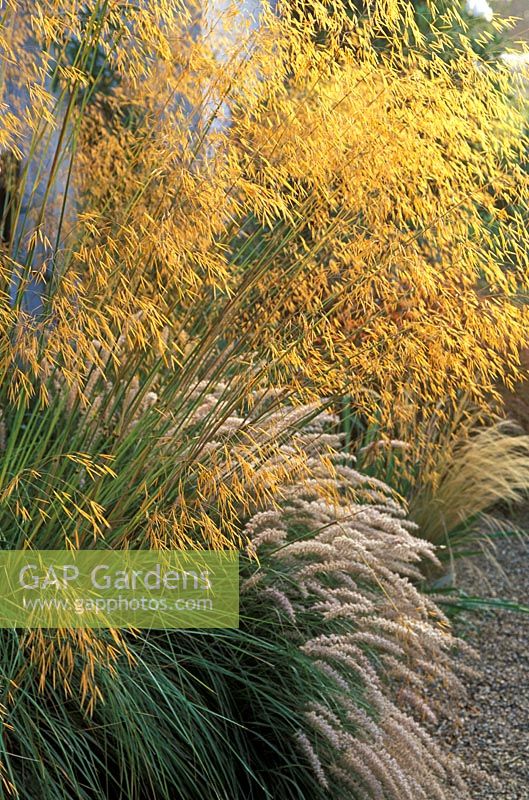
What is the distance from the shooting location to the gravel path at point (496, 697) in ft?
8.56

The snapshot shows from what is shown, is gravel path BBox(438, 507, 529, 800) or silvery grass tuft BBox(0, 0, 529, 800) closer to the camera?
silvery grass tuft BBox(0, 0, 529, 800)

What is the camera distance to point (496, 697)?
304 cm

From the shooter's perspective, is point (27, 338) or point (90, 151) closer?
point (27, 338)

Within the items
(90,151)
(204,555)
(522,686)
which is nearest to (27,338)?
(204,555)

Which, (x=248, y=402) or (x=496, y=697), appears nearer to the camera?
(x=248, y=402)

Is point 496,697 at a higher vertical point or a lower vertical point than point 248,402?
lower

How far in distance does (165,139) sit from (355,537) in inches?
40.2

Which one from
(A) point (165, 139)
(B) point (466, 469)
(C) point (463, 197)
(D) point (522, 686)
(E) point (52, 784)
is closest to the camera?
(E) point (52, 784)

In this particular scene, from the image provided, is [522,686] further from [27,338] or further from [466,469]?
[27,338]

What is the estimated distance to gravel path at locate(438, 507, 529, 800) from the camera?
261cm

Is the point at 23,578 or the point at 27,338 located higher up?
the point at 27,338

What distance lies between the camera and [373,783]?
1.96 metres

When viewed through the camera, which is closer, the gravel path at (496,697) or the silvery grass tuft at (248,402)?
the silvery grass tuft at (248,402)

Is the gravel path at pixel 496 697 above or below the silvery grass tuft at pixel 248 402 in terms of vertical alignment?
below
